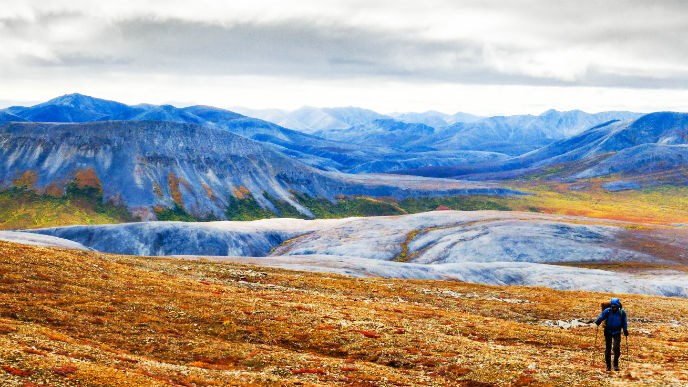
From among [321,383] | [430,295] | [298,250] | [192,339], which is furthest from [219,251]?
[321,383]

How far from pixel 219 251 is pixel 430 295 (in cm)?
12489

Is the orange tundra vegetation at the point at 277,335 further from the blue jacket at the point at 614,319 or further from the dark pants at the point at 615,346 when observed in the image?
the blue jacket at the point at 614,319

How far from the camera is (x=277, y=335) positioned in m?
47.8

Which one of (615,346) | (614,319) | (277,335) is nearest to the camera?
(614,319)

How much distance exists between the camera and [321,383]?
34.7 metres

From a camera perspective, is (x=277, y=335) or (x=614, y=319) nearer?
(x=614, y=319)

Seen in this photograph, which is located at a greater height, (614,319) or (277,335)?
(614,319)

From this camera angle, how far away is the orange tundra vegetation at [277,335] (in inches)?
1377

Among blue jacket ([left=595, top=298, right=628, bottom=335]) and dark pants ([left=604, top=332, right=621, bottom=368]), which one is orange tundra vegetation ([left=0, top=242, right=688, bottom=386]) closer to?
dark pants ([left=604, top=332, right=621, bottom=368])

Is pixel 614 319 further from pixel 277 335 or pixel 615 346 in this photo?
pixel 277 335

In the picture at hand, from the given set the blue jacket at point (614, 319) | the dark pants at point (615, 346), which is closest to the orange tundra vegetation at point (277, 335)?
the dark pants at point (615, 346)

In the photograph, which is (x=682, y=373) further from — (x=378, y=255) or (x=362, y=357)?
(x=378, y=255)

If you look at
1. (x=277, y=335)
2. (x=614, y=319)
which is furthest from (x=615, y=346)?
(x=277, y=335)

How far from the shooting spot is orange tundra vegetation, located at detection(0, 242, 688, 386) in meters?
35.0
